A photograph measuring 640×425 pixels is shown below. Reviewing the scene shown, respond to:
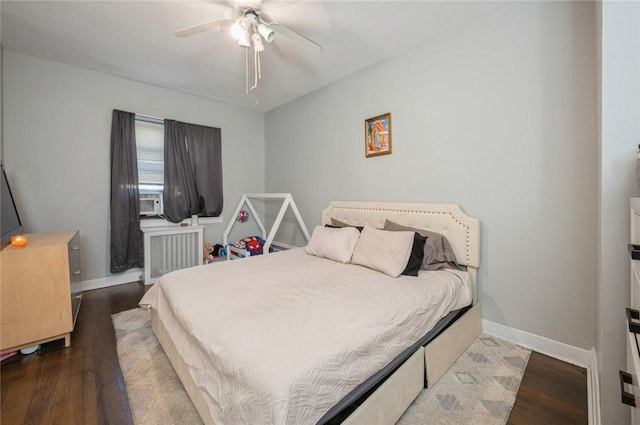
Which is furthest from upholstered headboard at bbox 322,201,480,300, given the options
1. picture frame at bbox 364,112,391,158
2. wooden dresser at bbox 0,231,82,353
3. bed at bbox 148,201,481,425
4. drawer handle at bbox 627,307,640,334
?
wooden dresser at bbox 0,231,82,353

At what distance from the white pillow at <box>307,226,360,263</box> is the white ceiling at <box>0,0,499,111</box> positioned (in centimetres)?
180

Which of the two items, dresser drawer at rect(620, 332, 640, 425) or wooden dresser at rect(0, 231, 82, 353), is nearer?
dresser drawer at rect(620, 332, 640, 425)

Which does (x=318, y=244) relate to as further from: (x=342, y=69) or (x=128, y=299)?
(x=128, y=299)

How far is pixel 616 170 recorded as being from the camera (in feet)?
3.77

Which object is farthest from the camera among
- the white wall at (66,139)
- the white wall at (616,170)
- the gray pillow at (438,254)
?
the white wall at (66,139)

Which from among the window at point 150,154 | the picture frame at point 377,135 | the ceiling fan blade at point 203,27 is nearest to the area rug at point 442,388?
the picture frame at point 377,135

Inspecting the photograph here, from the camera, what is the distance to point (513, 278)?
202 centimetres

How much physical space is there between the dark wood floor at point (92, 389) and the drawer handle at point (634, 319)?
860mm

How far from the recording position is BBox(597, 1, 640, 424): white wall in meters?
1.12

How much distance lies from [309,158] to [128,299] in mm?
2756

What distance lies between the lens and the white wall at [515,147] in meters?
1.72

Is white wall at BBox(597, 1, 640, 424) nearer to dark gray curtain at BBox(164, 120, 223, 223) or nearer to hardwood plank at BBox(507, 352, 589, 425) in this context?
hardwood plank at BBox(507, 352, 589, 425)

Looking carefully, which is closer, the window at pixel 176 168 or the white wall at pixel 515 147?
the white wall at pixel 515 147

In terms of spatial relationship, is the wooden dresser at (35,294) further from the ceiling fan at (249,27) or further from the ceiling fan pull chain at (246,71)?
the ceiling fan pull chain at (246,71)
